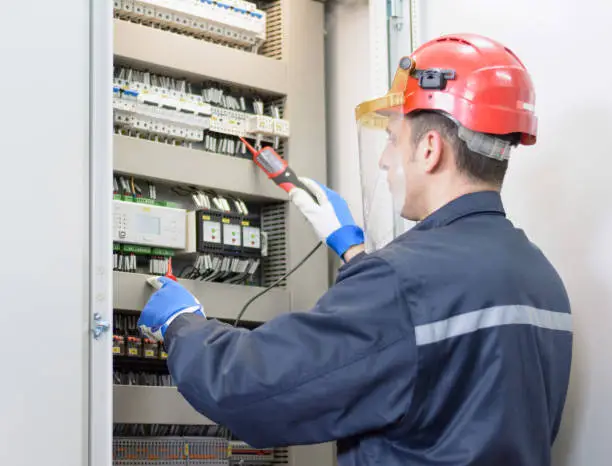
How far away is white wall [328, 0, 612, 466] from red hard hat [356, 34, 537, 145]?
0.28m

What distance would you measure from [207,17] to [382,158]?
1150mm

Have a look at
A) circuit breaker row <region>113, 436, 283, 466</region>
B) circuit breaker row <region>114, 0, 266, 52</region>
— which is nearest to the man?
circuit breaker row <region>113, 436, 283, 466</region>

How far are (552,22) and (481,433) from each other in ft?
4.13

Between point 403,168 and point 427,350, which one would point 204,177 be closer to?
point 403,168

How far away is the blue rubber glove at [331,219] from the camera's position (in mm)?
2699

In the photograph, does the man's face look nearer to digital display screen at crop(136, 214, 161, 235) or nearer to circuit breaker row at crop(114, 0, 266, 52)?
digital display screen at crop(136, 214, 161, 235)

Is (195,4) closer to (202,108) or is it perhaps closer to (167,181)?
(202,108)

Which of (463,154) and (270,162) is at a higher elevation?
(270,162)

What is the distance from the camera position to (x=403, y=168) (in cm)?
226

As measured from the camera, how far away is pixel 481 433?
190 centimetres

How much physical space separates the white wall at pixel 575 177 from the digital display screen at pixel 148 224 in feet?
3.44

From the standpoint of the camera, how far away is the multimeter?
289 cm

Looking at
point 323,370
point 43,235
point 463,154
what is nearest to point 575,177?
point 463,154

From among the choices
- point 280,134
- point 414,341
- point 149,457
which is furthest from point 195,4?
point 414,341
